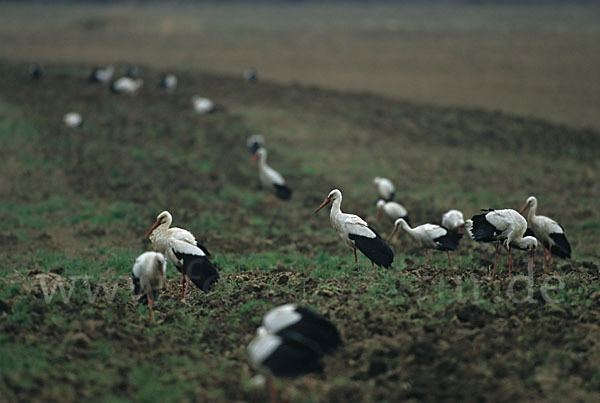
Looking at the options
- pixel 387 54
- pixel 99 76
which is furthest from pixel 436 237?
pixel 387 54

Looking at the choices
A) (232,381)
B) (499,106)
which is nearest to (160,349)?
(232,381)

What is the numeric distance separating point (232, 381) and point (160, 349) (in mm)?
1154

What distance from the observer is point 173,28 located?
54562 millimetres

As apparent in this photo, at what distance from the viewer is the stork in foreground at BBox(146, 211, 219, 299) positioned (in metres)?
8.91

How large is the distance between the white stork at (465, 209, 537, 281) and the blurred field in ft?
52.6

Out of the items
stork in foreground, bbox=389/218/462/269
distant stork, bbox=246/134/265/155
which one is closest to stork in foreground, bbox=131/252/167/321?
stork in foreground, bbox=389/218/462/269

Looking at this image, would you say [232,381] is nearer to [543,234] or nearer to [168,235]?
[168,235]

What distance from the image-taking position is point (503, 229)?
32.8 feet

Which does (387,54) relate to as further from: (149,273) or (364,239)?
(149,273)

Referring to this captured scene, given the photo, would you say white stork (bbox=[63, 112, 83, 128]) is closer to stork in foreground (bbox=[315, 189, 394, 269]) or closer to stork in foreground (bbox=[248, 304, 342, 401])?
stork in foreground (bbox=[315, 189, 394, 269])

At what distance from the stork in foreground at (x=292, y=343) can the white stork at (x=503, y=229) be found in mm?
4571

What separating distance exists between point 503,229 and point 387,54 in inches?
1348

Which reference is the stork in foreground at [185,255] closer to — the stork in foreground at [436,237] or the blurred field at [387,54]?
the stork in foreground at [436,237]

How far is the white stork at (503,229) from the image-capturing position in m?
9.96
